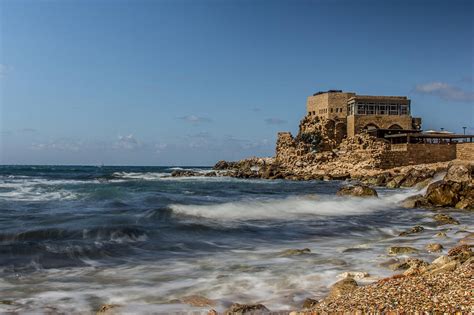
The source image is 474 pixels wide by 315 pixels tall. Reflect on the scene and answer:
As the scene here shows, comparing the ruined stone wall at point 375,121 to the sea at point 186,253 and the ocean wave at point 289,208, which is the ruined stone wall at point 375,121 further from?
the sea at point 186,253

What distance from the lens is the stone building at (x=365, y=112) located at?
56969 millimetres

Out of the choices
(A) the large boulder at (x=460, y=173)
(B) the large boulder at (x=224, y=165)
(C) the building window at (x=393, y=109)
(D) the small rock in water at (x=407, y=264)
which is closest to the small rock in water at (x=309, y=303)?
(D) the small rock in water at (x=407, y=264)

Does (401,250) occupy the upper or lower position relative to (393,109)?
lower

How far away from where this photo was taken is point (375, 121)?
56.9 metres

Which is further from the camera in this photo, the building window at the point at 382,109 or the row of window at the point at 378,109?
the building window at the point at 382,109

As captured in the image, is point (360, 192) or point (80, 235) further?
point (360, 192)

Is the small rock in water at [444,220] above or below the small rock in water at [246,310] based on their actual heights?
above

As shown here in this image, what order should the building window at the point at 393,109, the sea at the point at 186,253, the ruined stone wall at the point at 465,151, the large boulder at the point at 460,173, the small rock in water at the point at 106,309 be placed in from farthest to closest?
the building window at the point at 393,109
the ruined stone wall at the point at 465,151
the large boulder at the point at 460,173
the sea at the point at 186,253
the small rock in water at the point at 106,309

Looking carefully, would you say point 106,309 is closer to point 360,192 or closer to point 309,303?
point 309,303

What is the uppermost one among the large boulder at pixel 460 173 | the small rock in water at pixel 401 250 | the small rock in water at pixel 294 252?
the large boulder at pixel 460 173

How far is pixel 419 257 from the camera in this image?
27.4ft

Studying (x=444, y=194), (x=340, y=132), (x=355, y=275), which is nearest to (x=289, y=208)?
(x=444, y=194)

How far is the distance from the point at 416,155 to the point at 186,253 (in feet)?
135

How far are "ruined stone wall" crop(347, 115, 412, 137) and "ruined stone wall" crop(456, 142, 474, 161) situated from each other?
12.1m
